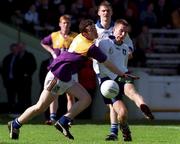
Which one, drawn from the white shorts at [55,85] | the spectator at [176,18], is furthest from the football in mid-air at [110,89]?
the spectator at [176,18]

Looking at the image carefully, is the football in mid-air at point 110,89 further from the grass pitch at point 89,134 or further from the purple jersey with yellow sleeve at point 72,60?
the grass pitch at point 89,134

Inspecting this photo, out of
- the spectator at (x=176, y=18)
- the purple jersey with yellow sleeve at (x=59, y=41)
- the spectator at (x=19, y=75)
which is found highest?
the spectator at (x=176, y=18)

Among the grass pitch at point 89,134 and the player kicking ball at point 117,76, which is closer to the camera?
the grass pitch at point 89,134

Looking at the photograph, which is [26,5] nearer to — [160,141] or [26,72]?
[26,72]

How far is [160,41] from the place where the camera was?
2748cm

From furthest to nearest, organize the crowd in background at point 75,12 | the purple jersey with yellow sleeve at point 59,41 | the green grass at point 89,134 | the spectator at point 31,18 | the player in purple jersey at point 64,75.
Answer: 1. the crowd in background at point 75,12
2. the spectator at point 31,18
3. the purple jersey with yellow sleeve at point 59,41
4. the player in purple jersey at point 64,75
5. the green grass at point 89,134

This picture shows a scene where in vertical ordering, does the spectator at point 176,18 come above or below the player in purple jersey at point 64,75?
above

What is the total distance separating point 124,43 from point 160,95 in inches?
329

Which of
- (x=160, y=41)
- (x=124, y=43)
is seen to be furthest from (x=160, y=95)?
(x=124, y=43)

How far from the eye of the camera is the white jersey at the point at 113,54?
48.3 ft

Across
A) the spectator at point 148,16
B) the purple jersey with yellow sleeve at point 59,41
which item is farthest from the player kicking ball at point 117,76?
the spectator at point 148,16

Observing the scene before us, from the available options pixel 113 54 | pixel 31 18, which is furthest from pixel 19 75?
pixel 113 54

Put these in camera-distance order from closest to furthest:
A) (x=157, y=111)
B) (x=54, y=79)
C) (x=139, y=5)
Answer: (x=54, y=79), (x=157, y=111), (x=139, y=5)

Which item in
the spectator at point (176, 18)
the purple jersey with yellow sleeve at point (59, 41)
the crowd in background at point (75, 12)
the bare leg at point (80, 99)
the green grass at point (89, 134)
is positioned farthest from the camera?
the spectator at point (176, 18)
